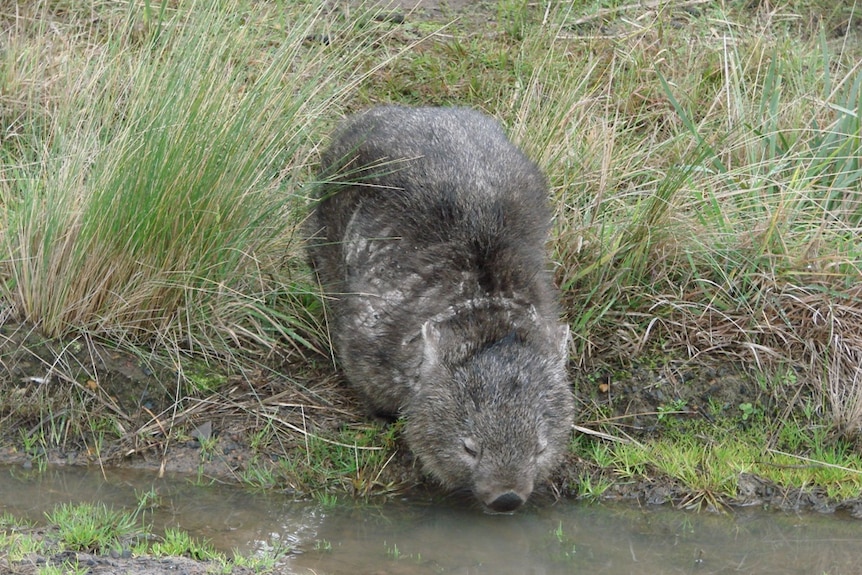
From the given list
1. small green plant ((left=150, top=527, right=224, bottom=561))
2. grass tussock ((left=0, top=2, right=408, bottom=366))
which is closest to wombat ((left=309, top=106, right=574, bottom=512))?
grass tussock ((left=0, top=2, right=408, bottom=366))

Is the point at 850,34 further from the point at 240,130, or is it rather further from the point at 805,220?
the point at 240,130

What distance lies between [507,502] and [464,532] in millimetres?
268

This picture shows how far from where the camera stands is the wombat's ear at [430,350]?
5738mm

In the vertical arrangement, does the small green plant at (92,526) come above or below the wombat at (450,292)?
below

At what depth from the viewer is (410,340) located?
5965 millimetres

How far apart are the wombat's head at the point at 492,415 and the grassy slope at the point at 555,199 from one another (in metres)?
0.43

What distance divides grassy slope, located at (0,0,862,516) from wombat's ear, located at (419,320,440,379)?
0.53m

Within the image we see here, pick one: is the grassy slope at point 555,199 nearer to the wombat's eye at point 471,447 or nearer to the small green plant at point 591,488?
the small green plant at point 591,488

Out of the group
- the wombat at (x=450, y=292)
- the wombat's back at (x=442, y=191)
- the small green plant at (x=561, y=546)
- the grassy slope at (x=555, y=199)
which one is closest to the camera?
the small green plant at (x=561, y=546)

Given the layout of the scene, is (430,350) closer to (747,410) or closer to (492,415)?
(492,415)

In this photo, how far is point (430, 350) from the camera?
226 inches

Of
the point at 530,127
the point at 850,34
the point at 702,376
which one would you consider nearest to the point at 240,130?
the point at 530,127

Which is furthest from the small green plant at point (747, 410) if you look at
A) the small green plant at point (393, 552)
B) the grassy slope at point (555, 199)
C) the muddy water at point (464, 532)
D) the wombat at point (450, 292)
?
the small green plant at point (393, 552)

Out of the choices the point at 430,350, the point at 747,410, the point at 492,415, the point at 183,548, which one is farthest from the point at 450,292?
the point at 183,548
